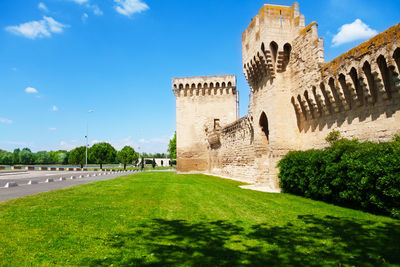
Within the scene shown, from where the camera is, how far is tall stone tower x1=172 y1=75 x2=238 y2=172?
129 ft

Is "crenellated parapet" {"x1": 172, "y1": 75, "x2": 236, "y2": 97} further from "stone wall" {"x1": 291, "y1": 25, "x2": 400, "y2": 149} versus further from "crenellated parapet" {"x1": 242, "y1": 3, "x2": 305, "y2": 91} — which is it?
"stone wall" {"x1": 291, "y1": 25, "x2": 400, "y2": 149}

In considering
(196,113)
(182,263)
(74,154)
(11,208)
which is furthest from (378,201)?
(74,154)

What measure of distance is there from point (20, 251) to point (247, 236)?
4.06 m

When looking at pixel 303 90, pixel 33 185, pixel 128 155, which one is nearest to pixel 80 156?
pixel 128 155

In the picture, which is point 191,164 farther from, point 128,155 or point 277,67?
point 128,155

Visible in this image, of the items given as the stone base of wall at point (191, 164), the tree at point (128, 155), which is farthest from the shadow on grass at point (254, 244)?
the tree at point (128, 155)

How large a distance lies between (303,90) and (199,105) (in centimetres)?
2734

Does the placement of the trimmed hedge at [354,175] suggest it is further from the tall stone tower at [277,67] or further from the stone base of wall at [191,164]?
the stone base of wall at [191,164]

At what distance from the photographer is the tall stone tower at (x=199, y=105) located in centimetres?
3947

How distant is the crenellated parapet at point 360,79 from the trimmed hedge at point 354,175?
1702 mm

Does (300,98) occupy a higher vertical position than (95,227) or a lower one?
higher

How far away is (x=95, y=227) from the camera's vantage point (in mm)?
6086

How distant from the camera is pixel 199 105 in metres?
Result: 40.0

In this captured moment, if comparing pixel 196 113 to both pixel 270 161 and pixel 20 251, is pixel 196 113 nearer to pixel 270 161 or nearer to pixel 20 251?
pixel 270 161
